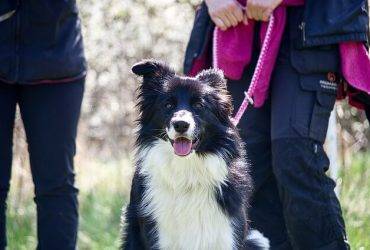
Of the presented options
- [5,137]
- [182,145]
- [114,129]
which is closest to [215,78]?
[182,145]

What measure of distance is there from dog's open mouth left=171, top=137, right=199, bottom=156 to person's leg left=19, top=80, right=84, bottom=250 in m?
0.86

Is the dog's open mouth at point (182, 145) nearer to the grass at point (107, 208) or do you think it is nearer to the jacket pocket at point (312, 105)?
the jacket pocket at point (312, 105)

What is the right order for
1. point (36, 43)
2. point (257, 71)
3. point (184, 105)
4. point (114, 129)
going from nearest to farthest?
point (184, 105), point (257, 71), point (36, 43), point (114, 129)

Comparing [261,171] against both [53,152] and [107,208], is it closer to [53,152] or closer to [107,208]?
[53,152]

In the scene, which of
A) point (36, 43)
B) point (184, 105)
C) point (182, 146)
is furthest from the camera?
point (36, 43)

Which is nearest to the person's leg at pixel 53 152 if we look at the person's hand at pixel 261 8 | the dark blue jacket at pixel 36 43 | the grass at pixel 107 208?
the dark blue jacket at pixel 36 43

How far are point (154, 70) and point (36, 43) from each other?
2.48 ft

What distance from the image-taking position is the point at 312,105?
387cm

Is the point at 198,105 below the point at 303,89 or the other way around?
below

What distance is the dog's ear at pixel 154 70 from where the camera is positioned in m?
3.86

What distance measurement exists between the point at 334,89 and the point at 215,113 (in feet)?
2.22

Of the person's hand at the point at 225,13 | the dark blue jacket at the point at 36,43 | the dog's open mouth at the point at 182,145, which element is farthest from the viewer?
the dark blue jacket at the point at 36,43

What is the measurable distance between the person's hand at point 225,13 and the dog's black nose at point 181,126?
79cm

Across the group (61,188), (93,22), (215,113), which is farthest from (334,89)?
(93,22)
